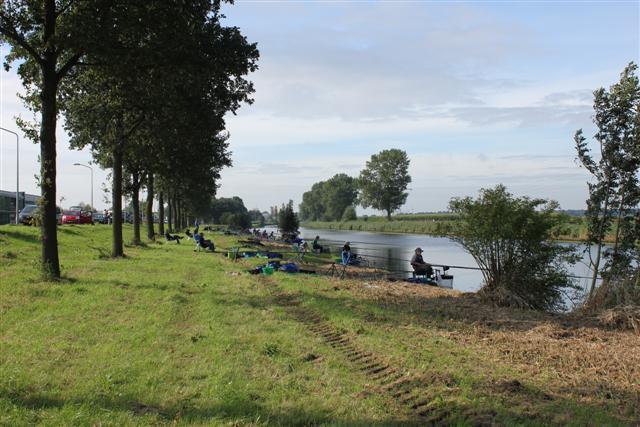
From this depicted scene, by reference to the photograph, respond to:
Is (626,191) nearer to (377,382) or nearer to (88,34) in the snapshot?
(377,382)

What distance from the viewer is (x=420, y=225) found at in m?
83.2

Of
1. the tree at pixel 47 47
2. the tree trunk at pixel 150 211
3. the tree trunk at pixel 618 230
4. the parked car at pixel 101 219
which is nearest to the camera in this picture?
the tree at pixel 47 47

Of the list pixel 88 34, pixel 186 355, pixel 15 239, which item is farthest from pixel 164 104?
pixel 186 355

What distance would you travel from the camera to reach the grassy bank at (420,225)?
1342 cm

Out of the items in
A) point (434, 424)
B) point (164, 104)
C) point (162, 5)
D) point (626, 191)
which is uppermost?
point (162, 5)

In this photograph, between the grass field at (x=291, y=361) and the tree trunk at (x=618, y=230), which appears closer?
the grass field at (x=291, y=361)

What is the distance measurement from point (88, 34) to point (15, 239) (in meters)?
11.2

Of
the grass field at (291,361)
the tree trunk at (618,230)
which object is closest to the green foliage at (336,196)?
the tree trunk at (618,230)

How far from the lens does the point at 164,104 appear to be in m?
15.8

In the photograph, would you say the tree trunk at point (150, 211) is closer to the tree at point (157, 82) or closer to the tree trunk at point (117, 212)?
the tree at point (157, 82)

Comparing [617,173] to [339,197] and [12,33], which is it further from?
[339,197]

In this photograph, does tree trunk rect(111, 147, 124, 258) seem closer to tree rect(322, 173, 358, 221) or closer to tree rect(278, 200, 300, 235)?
tree rect(278, 200, 300, 235)

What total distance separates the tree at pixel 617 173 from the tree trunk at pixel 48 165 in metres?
13.5

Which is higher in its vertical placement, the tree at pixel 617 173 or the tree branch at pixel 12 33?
the tree branch at pixel 12 33
